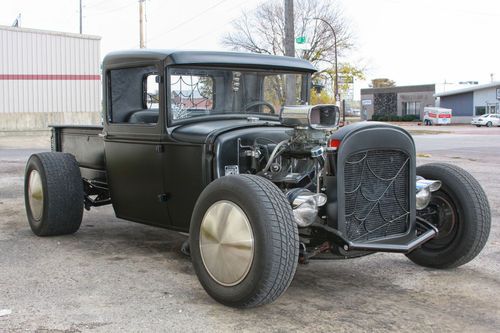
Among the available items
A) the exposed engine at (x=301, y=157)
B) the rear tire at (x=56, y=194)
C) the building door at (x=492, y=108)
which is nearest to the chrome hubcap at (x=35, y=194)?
the rear tire at (x=56, y=194)

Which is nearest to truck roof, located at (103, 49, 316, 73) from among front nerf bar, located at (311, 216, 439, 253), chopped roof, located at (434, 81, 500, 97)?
front nerf bar, located at (311, 216, 439, 253)

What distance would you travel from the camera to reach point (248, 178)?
374 cm

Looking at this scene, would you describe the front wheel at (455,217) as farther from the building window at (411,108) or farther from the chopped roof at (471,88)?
the building window at (411,108)

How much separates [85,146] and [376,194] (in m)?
3.24

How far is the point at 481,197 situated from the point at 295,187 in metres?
1.42

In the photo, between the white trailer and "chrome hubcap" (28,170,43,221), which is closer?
"chrome hubcap" (28,170,43,221)

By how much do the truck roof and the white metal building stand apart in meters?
23.0

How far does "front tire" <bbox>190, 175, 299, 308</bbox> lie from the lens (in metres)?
3.48

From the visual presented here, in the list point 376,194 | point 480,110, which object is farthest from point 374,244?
point 480,110

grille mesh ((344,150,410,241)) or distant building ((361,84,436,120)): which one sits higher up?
distant building ((361,84,436,120))

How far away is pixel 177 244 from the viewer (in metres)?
5.70

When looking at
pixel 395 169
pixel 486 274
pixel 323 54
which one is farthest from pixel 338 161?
pixel 323 54

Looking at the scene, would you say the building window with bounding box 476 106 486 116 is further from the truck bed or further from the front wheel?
the front wheel

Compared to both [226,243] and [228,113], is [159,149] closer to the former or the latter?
[228,113]
